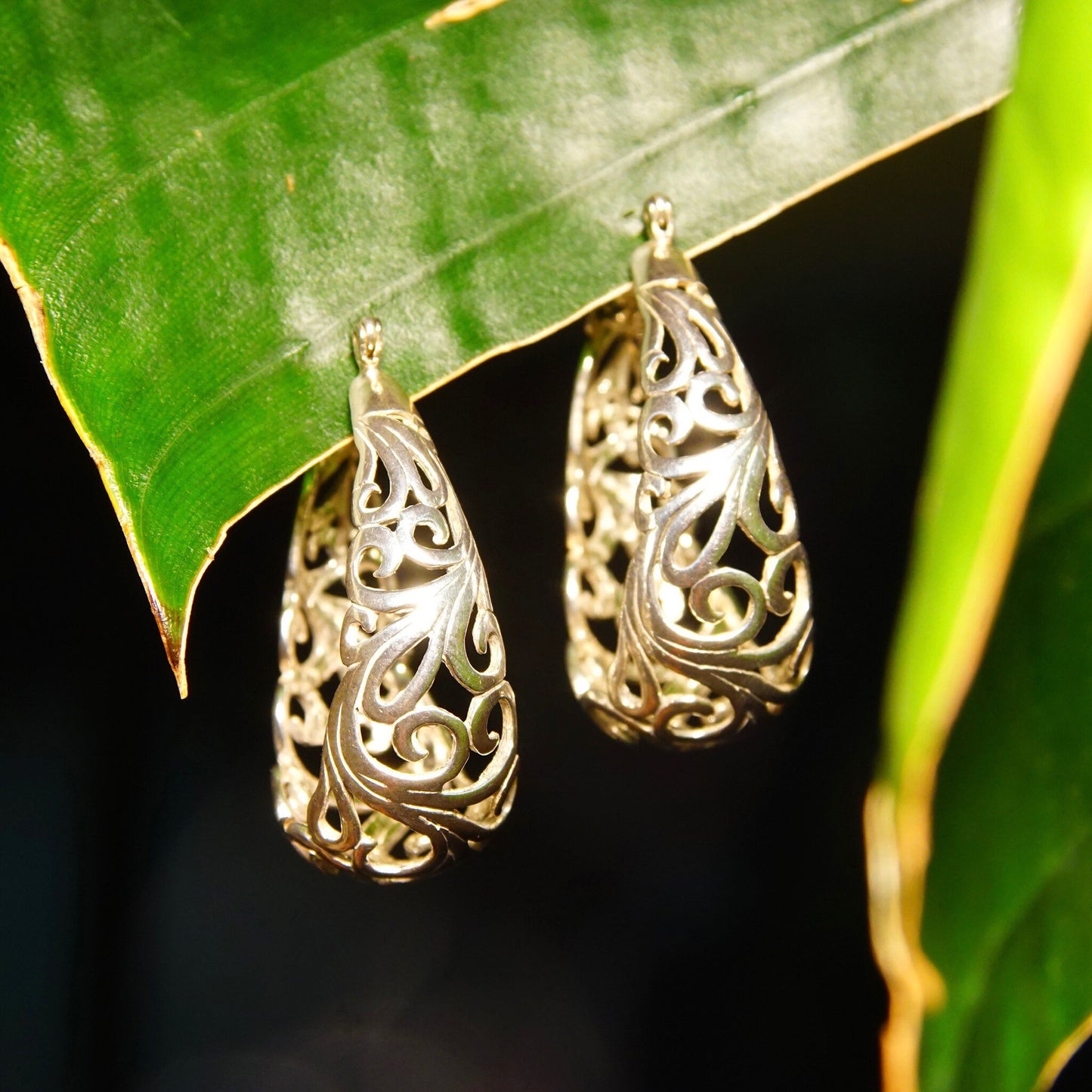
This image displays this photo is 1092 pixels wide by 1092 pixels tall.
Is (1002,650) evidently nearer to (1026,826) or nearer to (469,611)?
(1026,826)

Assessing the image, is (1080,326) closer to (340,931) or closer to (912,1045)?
(912,1045)

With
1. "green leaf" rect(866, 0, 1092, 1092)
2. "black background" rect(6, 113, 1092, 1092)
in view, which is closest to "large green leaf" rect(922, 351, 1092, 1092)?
"green leaf" rect(866, 0, 1092, 1092)

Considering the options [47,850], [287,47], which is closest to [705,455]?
[287,47]

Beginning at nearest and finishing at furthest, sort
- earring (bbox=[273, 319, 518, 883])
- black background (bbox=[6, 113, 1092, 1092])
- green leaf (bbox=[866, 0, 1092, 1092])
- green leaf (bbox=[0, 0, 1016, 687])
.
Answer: green leaf (bbox=[866, 0, 1092, 1092]) → green leaf (bbox=[0, 0, 1016, 687]) → earring (bbox=[273, 319, 518, 883]) → black background (bbox=[6, 113, 1092, 1092])

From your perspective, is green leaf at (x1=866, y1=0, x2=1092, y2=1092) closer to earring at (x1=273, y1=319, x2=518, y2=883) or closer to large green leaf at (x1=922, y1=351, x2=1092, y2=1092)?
large green leaf at (x1=922, y1=351, x2=1092, y2=1092)

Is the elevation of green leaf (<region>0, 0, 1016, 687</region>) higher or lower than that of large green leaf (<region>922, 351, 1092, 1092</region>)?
higher

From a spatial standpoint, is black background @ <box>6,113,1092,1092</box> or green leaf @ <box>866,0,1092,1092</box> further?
black background @ <box>6,113,1092,1092</box>

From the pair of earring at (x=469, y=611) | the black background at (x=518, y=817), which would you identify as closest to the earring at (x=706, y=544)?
the pair of earring at (x=469, y=611)
